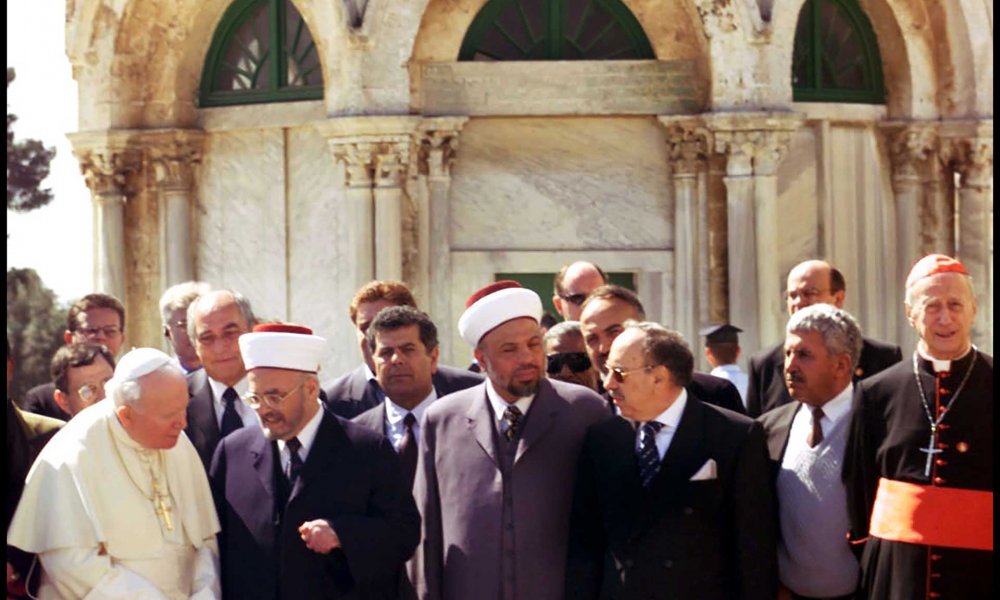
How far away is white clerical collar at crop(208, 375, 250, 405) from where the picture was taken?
397 inches

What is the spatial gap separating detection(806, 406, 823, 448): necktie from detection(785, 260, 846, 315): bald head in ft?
7.97

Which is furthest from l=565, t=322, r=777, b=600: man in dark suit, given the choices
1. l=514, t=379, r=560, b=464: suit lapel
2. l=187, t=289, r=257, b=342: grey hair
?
l=187, t=289, r=257, b=342: grey hair

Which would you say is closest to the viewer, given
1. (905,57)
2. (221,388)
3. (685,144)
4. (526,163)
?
(221,388)

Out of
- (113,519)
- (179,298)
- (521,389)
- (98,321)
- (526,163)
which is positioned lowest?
(113,519)

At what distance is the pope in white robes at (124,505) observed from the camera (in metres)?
8.02

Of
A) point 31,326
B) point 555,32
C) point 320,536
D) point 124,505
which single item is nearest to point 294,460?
point 320,536

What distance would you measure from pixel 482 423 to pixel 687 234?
26.5 feet

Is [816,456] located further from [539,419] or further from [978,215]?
[978,215]

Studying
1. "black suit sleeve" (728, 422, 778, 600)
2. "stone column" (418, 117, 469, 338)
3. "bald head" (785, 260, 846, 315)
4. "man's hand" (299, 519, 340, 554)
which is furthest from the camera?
"stone column" (418, 117, 469, 338)

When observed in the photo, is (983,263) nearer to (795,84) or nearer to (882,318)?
(882,318)

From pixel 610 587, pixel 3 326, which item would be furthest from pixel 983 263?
pixel 3 326

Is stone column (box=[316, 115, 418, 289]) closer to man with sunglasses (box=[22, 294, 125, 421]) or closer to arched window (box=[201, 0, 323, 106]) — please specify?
arched window (box=[201, 0, 323, 106])

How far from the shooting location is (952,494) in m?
8.25

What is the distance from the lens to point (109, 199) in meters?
17.2
